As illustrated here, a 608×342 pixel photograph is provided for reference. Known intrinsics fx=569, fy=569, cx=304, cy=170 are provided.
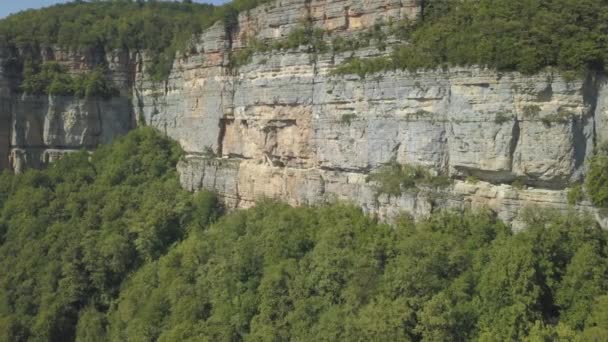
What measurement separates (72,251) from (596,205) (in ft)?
91.4

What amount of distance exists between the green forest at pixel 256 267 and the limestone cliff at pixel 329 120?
1.29 metres

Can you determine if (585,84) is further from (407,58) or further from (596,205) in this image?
(407,58)

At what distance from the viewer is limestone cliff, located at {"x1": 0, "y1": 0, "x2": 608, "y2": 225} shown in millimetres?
20719

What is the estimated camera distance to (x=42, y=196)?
126 ft

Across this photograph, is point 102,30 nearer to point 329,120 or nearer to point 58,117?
point 58,117

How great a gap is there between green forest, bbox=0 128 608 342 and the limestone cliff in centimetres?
129

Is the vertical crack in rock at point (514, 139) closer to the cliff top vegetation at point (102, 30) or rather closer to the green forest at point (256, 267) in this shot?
the green forest at point (256, 267)

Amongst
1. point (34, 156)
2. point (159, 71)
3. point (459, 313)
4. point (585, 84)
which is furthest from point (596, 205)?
point (34, 156)

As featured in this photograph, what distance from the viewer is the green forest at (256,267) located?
19406mm

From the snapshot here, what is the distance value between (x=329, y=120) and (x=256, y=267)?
26.2 ft

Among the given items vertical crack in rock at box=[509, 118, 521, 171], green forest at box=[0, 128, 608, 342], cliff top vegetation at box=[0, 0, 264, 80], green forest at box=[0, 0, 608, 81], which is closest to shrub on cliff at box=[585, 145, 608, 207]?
green forest at box=[0, 128, 608, 342]

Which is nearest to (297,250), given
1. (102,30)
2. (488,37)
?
(488,37)

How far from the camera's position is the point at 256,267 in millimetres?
27703

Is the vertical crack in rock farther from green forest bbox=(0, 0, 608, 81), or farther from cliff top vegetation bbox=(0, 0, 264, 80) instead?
cliff top vegetation bbox=(0, 0, 264, 80)
